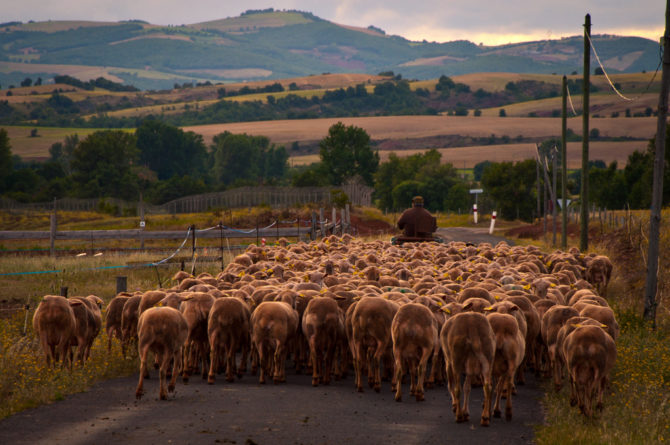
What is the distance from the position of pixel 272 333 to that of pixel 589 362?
492 centimetres

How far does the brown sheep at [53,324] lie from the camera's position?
44.5ft

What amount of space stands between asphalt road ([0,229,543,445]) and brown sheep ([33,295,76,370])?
1224 millimetres

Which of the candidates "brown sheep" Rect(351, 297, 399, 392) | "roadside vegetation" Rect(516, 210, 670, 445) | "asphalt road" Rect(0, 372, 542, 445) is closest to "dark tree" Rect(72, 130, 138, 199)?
"roadside vegetation" Rect(516, 210, 670, 445)

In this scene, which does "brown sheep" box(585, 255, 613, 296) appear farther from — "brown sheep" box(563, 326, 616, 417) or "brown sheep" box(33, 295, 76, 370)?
"brown sheep" box(33, 295, 76, 370)

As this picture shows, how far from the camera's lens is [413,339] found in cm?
1220

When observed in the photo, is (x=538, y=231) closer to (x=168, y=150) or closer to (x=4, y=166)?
(x=4, y=166)

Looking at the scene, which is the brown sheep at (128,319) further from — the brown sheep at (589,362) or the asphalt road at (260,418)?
the brown sheep at (589,362)

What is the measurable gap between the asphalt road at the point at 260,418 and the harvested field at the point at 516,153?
6045 inches

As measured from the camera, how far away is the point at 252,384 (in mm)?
13328

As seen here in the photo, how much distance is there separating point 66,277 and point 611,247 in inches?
818

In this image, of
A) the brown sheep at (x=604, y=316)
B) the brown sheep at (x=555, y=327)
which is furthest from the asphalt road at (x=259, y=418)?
the brown sheep at (x=604, y=316)

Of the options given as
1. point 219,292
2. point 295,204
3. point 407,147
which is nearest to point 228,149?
point 407,147

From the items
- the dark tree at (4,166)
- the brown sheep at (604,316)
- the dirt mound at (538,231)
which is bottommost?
the dirt mound at (538,231)

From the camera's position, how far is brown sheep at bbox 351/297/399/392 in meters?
13.0
